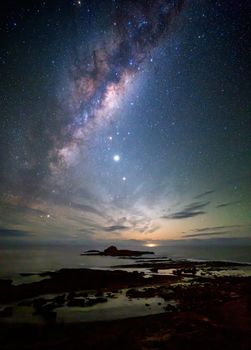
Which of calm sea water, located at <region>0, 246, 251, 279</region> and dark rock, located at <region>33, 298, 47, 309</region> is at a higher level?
calm sea water, located at <region>0, 246, 251, 279</region>

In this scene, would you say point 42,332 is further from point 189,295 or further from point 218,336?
point 189,295

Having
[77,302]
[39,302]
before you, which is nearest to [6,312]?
[39,302]

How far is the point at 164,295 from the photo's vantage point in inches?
1104

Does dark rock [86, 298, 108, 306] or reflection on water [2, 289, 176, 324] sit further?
dark rock [86, 298, 108, 306]

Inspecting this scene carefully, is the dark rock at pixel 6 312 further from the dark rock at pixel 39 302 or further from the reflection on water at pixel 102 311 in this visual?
the dark rock at pixel 39 302

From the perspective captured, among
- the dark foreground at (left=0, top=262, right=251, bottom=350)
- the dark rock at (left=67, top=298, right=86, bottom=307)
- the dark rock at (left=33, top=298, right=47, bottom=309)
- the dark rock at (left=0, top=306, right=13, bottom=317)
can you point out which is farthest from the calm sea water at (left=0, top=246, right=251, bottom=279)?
the dark foreground at (left=0, top=262, right=251, bottom=350)

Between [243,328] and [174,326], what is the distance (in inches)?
187

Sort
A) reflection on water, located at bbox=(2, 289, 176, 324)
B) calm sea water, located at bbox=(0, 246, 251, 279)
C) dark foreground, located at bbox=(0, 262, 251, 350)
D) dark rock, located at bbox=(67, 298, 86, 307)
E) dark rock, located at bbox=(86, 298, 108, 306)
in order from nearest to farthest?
dark foreground, located at bbox=(0, 262, 251, 350) < reflection on water, located at bbox=(2, 289, 176, 324) < dark rock, located at bbox=(67, 298, 86, 307) < dark rock, located at bbox=(86, 298, 108, 306) < calm sea water, located at bbox=(0, 246, 251, 279)

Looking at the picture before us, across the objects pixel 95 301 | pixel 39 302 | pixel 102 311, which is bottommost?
pixel 102 311

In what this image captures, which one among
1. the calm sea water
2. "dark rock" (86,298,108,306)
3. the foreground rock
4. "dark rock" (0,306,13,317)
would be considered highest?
the calm sea water

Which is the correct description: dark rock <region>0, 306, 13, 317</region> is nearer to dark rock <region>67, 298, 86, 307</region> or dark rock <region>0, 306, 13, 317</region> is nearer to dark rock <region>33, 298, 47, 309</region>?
dark rock <region>33, 298, 47, 309</region>

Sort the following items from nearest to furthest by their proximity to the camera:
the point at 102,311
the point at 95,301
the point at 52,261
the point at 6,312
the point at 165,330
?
the point at 165,330 < the point at 6,312 < the point at 102,311 < the point at 95,301 < the point at 52,261

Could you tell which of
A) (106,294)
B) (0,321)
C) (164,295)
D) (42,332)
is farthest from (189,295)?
(0,321)

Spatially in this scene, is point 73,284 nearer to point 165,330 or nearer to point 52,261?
A: point 165,330
